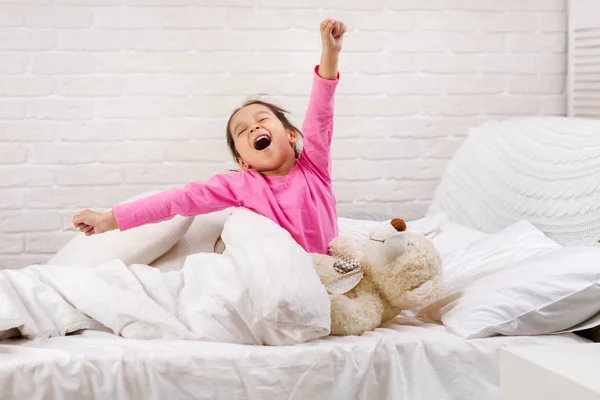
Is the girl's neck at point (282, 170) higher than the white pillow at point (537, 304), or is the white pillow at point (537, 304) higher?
the girl's neck at point (282, 170)

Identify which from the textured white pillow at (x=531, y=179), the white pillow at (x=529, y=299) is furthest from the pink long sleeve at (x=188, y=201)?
the textured white pillow at (x=531, y=179)

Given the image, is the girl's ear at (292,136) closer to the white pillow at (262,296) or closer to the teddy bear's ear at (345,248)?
the teddy bear's ear at (345,248)

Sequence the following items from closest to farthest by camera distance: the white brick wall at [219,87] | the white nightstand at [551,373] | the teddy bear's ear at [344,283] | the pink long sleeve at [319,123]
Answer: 1. the white nightstand at [551,373]
2. the teddy bear's ear at [344,283]
3. the pink long sleeve at [319,123]
4. the white brick wall at [219,87]

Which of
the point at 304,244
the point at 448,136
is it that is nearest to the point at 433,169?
the point at 448,136

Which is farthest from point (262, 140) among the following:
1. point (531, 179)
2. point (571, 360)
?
point (571, 360)

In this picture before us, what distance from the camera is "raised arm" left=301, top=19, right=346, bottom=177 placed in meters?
1.76

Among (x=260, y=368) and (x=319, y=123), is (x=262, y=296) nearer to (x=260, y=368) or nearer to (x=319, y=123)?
(x=260, y=368)

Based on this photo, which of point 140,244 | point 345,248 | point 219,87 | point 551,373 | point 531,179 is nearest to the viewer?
point 551,373

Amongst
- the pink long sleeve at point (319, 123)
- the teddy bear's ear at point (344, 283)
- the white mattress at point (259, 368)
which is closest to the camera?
the white mattress at point (259, 368)

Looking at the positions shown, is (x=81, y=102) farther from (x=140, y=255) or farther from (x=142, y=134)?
(x=140, y=255)

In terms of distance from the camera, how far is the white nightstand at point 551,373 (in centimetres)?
92

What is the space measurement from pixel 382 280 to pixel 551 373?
62 cm

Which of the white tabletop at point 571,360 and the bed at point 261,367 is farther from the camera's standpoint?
the bed at point 261,367

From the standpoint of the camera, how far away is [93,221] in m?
1.71
